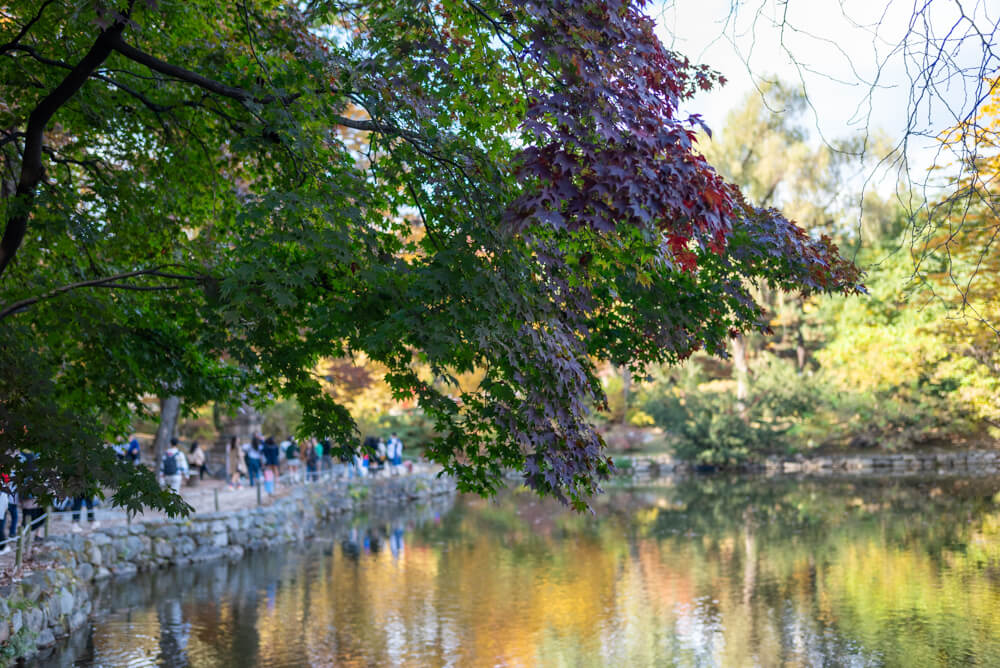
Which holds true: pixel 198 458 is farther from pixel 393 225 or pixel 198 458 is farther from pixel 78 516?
pixel 393 225

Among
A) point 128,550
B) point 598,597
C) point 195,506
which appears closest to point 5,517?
point 128,550

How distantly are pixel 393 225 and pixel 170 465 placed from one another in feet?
43.9

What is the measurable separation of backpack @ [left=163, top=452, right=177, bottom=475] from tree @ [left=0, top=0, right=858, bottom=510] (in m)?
10.1

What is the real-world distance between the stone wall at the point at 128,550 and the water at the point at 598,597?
0.47 meters

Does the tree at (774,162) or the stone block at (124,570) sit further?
the tree at (774,162)

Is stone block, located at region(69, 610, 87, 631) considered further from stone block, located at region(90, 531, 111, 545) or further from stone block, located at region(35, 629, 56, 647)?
stone block, located at region(90, 531, 111, 545)

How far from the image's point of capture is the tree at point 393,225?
541cm

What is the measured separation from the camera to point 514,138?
8719 millimetres

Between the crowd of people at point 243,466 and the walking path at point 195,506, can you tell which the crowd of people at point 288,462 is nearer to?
the crowd of people at point 243,466

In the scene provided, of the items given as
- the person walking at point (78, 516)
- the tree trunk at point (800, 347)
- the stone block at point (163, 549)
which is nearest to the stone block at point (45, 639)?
the person walking at point (78, 516)

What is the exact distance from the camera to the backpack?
781 inches

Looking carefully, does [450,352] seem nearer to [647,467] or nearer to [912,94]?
[912,94]

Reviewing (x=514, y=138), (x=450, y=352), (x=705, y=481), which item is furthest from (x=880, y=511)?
(x=450, y=352)

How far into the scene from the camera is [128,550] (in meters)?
18.3
